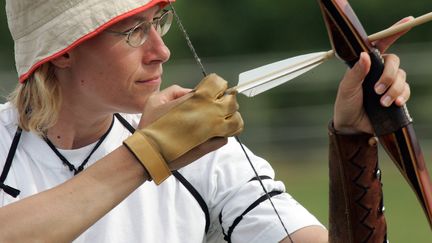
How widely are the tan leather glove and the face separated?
1.17 feet

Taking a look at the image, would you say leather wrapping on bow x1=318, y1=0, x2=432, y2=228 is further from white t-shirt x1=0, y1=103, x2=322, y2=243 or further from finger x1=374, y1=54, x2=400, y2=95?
white t-shirt x1=0, y1=103, x2=322, y2=243

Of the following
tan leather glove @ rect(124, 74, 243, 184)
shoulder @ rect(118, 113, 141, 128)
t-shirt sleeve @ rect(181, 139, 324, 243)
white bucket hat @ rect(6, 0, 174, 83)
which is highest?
white bucket hat @ rect(6, 0, 174, 83)

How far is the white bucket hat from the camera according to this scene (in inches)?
137

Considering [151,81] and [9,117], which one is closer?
[151,81]

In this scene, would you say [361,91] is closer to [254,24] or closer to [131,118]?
[131,118]

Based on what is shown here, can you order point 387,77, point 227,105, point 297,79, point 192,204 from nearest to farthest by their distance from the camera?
1. point 387,77
2. point 227,105
3. point 192,204
4. point 297,79

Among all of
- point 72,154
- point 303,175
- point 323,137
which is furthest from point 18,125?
point 323,137

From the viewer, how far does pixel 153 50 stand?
3.52 m

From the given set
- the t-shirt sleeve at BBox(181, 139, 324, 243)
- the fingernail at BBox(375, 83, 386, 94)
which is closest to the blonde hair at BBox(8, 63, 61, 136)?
the t-shirt sleeve at BBox(181, 139, 324, 243)

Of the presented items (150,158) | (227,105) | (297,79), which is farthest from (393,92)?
(297,79)

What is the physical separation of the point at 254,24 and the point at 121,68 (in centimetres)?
1338

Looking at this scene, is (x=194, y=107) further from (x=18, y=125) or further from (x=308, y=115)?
(x=308, y=115)

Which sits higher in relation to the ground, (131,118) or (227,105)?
(227,105)

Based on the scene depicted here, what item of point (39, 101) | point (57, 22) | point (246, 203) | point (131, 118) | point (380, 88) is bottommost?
point (246, 203)
